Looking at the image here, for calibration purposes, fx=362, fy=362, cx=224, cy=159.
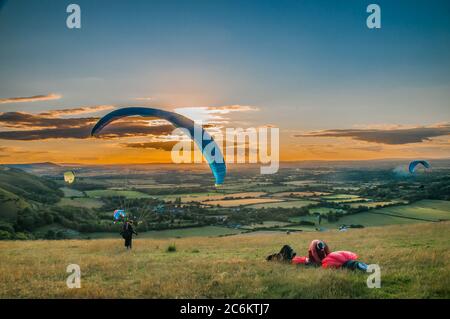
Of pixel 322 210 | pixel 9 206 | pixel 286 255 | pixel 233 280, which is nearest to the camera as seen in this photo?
pixel 233 280

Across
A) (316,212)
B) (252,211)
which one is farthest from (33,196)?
(316,212)

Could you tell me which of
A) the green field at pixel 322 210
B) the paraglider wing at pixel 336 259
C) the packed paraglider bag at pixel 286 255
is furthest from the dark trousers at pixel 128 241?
the green field at pixel 322 210

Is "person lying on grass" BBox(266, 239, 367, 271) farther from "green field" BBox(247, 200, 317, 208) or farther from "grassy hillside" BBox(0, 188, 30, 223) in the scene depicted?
"grassy hillside" BBox(0, 188, 30, 223)

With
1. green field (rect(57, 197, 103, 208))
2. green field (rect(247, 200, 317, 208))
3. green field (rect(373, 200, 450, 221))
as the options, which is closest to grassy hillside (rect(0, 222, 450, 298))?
green field (rect(373, 200, 450, 221))

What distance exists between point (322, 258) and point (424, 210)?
102 ft

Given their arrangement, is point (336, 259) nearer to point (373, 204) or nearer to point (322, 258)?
point (322, 258)

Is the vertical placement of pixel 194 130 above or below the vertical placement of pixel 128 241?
above

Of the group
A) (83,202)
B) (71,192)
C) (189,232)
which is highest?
(71,192)

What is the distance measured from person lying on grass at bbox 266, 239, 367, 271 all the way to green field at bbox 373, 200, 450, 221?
92.5ft

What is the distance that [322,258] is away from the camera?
10156 millimetres

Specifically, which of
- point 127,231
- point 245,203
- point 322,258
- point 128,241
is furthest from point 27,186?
point 322,258

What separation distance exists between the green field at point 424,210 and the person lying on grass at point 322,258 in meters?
28.2
